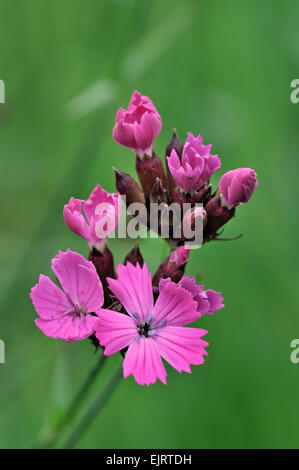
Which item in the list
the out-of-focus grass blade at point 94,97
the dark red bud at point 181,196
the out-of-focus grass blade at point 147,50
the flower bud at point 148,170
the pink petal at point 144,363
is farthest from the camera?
the out-of-focus grass blade at point 147,50

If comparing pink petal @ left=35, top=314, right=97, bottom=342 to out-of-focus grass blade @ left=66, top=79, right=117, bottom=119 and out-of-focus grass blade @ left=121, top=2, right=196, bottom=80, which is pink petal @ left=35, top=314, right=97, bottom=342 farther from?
out-of-focus grass blade @ left=121, top=2, right=196, bottom=80

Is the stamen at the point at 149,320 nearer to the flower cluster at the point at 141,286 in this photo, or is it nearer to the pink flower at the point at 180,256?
the flower cluster at the point at 141,286

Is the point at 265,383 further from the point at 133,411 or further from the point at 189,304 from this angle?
the point at 189,304

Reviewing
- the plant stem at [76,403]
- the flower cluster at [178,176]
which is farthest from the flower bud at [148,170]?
the plant stem at [76,403]

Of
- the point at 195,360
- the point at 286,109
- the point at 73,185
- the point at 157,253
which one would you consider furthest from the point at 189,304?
the point at 286,109

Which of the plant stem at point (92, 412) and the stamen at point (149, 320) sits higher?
the stamen at point (149, 320)

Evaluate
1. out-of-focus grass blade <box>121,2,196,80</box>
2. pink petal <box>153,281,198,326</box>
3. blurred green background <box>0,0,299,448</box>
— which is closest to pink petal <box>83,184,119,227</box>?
pink petal <box>153,281,198,326</box>

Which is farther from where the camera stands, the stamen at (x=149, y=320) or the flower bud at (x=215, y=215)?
the flower bud at (x=215, y=215)
